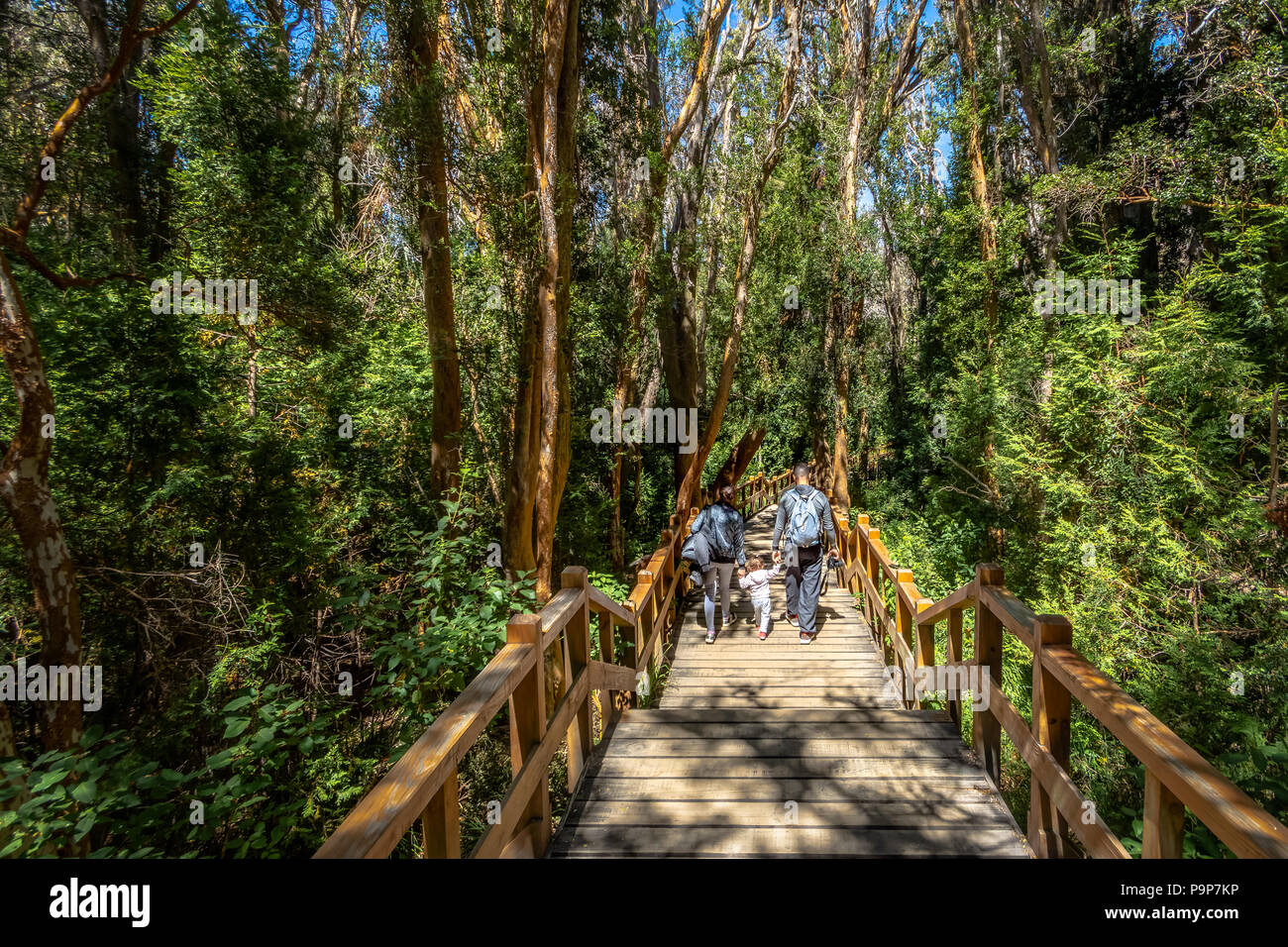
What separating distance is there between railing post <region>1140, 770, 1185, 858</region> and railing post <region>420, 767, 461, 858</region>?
2106mm

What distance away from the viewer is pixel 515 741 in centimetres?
285

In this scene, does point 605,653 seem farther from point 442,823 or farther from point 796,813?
point 442,823

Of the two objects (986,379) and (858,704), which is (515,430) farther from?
(986,379)

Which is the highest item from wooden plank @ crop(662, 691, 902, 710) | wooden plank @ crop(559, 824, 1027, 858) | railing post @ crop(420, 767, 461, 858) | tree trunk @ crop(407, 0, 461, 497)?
tree trunk @ crop(407, 0, 461, 497)

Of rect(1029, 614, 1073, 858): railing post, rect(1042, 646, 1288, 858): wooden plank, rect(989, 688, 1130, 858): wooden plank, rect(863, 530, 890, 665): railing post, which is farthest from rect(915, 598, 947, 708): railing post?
rect(1042, 646, 1288, 858): wooden plank

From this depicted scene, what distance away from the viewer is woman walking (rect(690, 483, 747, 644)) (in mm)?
7109

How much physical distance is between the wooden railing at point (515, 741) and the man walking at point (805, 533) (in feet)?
6.78

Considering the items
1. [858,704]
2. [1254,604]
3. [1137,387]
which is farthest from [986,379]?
[858,704]

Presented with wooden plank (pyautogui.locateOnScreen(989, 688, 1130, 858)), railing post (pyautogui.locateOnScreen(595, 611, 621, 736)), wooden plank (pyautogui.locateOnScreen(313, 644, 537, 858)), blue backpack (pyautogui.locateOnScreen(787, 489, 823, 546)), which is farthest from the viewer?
blue backpack (pyautogui.locateOnScreen(787, 489, 823, 546))

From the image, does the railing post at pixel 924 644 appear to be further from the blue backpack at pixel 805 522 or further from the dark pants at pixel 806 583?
the dark pants at pixel 806 583

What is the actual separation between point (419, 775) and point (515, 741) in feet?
3.76

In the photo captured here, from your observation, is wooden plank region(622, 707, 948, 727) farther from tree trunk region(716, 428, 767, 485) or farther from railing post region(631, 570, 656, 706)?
tree trunk region(716, 428, 767, 485)

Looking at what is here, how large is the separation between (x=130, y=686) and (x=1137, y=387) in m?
13.1

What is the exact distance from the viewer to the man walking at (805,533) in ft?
21.5
